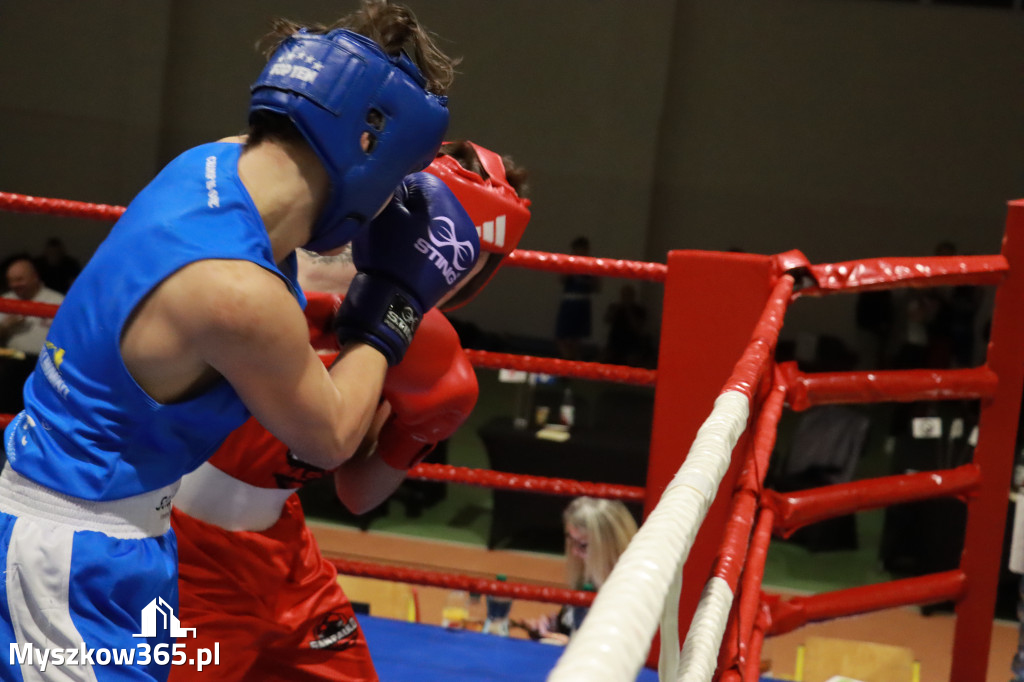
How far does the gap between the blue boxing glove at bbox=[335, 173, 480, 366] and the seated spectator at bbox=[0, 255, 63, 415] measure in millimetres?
3629

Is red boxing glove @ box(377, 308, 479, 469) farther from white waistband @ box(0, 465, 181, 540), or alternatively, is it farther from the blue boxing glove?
white waistband @ box(0, 465, 181, 540)

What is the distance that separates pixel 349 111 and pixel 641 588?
0.60 m

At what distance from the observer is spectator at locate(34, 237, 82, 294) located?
7.47m

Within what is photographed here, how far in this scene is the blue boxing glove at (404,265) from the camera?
1085mm

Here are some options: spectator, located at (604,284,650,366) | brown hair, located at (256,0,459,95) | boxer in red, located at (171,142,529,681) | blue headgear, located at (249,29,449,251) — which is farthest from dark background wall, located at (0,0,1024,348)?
blue headgear, located at (249,29,449,251)

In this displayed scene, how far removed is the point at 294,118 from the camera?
0.96m

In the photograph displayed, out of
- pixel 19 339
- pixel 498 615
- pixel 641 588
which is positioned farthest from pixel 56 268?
pixel 641 588

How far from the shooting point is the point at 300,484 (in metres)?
1.41

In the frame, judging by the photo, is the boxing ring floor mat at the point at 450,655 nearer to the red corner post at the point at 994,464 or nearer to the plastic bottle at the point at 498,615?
the red corner post at the point at 994,464

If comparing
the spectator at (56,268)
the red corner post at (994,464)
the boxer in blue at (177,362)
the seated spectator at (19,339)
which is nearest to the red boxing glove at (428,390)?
the boxer in blue at (177,362)

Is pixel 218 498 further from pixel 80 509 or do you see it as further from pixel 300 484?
pixel 80 509

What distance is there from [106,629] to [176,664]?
13.5 inches

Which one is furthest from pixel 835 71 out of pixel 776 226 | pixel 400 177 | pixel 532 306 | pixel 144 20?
pixel 400 177

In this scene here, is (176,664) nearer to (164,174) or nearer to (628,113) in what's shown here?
(164,174)
